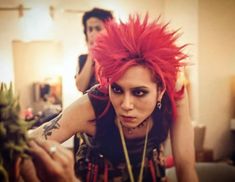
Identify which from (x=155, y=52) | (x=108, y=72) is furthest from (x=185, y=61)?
(x=108, y=72)

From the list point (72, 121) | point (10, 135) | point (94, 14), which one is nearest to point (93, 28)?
point (94, 14)

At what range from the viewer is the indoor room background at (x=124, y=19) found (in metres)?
1.01

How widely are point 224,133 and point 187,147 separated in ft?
0.60

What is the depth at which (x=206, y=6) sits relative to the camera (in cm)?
110

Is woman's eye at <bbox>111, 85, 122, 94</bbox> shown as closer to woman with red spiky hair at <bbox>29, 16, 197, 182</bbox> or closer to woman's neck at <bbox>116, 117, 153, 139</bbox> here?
woman with red spiky hair at <bbox>29, 16, 197, 182</bbox>

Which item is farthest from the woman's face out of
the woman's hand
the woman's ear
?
the woman's ear

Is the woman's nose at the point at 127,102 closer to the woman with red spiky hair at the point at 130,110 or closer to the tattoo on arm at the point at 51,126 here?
the woman with red spiky hair at the point at 130,110

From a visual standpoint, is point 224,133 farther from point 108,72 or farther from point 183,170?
point 108,72

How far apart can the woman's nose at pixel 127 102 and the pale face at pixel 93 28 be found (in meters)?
0.22

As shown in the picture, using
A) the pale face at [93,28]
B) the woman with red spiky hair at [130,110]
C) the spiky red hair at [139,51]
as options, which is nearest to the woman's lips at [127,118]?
the woman with red spiky hair at [130,110]

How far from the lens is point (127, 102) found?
933 mm

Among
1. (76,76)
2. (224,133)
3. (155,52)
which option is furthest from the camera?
(224,133)

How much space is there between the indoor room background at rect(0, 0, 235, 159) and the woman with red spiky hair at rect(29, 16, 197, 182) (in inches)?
2.5

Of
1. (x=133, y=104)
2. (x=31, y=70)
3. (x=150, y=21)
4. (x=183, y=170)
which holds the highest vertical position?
(x=150, y=21)
